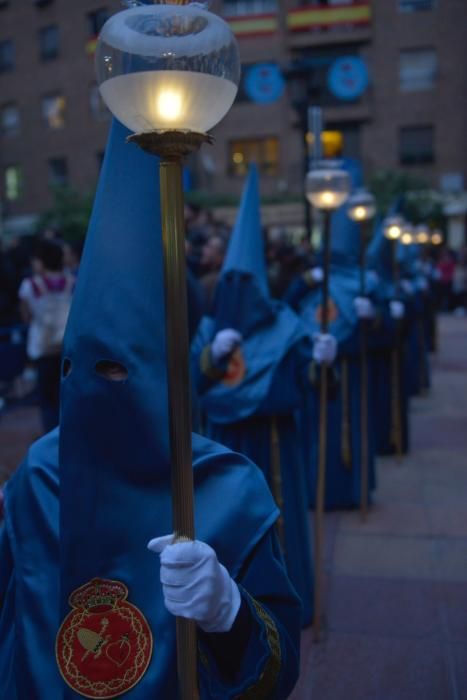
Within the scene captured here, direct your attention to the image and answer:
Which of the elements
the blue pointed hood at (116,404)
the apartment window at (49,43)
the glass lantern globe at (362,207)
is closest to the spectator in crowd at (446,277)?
the glass lantern globe at (362,207)

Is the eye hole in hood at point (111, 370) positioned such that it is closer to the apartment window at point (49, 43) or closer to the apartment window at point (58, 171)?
the apartment window at point (49, 43)

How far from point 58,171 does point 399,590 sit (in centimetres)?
2951

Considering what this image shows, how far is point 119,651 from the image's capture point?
167cm

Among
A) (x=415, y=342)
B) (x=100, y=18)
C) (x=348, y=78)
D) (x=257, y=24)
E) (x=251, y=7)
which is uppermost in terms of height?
(x=251, y=7)

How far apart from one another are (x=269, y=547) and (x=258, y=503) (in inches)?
4.0

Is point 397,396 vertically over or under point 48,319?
under

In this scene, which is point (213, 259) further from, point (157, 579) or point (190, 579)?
point (190, 579)

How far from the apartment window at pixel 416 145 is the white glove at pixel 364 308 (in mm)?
24464

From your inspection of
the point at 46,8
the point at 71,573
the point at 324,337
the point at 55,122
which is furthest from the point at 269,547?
the point at 55,122

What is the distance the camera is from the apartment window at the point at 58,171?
31.2m

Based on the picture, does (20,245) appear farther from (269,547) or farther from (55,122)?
(55,122)

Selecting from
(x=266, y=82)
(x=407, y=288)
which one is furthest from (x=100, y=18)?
(x=266, y=82)

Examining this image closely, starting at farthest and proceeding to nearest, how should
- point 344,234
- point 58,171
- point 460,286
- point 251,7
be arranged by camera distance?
point 58,171 < point 251,7 < point 460,286 < point 344,234

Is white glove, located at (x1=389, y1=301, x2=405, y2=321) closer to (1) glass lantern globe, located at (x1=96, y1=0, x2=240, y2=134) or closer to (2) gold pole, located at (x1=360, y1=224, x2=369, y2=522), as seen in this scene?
(2) gold pole, located at (x1=360, y1=224, x2=369, y2=522)
